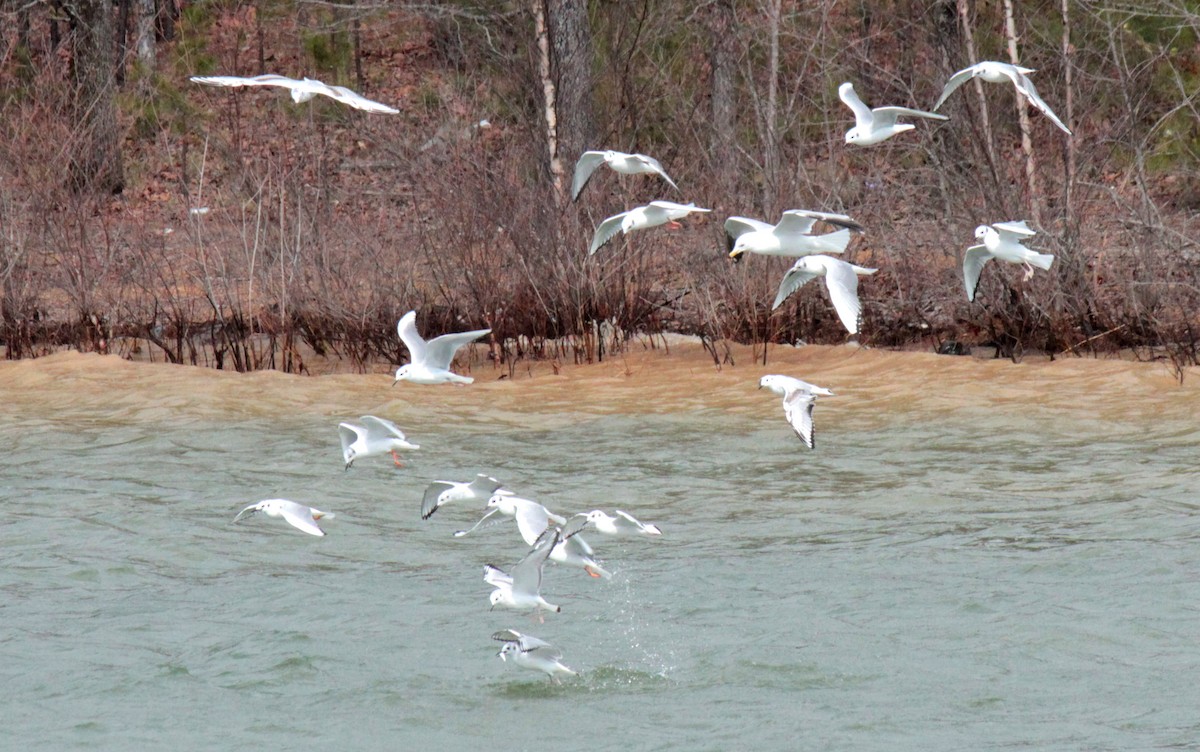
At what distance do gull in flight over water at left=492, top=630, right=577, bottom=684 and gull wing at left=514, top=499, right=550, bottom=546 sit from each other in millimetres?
437

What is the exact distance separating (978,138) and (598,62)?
585cm

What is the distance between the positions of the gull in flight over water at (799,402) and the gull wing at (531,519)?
5.02 ft

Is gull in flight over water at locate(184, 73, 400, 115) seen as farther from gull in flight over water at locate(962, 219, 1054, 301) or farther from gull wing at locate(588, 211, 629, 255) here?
gull in flight over water at locate(962, 219, 1054, 301)

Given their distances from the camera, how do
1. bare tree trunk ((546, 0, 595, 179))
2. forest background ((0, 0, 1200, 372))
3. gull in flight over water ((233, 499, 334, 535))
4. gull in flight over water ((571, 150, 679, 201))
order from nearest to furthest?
1. gull in flight over water ((233, 499, 334, 535))
2. gull in flight over water ((571, 150, 679, 201))
3. forest background ((0, 0, 1200, 372))
4. bare tree trunk ((546, 0, 595, 179))

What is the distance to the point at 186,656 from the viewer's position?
6.93m

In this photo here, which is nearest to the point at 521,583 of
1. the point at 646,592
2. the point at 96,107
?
the point at 646,592

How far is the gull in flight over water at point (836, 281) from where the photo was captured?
8.55 m

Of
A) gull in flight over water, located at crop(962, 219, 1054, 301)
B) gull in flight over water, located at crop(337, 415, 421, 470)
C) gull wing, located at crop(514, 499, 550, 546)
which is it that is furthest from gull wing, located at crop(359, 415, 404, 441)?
gull in flight over water, located at crop(962, 219, 1054, 301)

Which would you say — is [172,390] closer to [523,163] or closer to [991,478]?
[523,163]

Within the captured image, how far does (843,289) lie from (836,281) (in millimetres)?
122

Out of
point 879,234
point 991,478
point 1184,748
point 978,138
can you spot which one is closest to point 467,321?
point 879,234

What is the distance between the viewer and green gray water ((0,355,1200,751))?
→ 6207 mm

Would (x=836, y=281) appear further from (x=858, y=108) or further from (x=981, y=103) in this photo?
(x=981, y=103)

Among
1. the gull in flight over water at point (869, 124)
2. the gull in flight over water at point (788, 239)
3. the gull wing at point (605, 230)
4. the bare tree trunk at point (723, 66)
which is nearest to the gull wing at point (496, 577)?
the gull in flight over water at point (788, 239)
